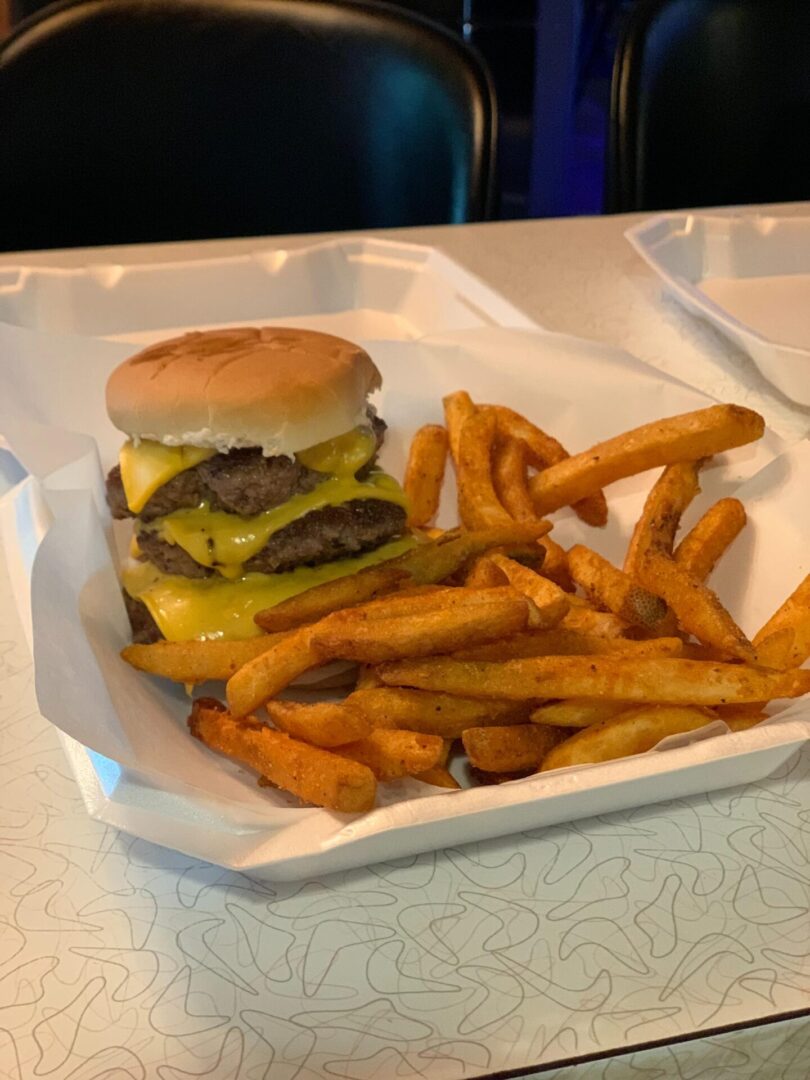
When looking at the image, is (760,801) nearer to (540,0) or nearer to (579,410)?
(579,410)

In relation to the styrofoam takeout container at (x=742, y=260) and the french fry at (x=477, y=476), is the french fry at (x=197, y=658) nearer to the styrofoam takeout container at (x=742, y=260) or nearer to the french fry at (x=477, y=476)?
the french fry at (x=477, y=476)

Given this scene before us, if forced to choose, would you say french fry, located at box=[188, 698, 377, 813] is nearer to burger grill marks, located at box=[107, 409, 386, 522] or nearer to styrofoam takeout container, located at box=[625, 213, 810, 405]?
burger grill marks, located at box=[107, 409, 386, 522]

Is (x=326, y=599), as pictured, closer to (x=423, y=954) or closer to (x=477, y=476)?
(x=477, y=476)

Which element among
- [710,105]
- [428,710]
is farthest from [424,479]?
[710,105]

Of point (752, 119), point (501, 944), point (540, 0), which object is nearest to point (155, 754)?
point (501, 944)

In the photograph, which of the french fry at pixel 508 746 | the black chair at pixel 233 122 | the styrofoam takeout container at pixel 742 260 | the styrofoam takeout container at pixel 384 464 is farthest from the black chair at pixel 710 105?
the french fry at pixel 508 746

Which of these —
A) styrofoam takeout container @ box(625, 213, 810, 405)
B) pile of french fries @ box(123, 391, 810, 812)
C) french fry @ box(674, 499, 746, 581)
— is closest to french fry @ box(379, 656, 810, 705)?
pile of french fries @ box(123, 391, 810, 812)
